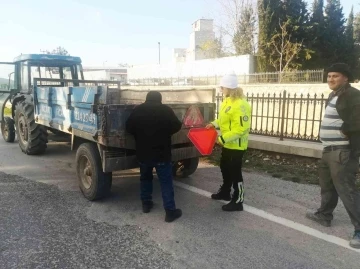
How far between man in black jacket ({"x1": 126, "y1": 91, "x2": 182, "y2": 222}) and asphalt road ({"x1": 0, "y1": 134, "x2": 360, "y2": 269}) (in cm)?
40

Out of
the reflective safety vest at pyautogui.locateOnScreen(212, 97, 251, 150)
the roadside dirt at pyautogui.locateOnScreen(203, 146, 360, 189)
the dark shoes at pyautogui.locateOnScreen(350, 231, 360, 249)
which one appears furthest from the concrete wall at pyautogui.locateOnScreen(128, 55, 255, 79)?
the dark shoes at pyautogui.locateOnScreen(350, 231, 360, 249)

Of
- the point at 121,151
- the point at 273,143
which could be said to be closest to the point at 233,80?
the point at 121,151

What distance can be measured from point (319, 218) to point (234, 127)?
1.49 meters

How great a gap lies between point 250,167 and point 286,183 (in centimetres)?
115

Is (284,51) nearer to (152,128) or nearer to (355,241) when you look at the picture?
(152,128)

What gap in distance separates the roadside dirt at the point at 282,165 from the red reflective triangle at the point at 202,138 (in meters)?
1.94

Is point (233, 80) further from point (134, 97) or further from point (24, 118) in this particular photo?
point (24, 118)

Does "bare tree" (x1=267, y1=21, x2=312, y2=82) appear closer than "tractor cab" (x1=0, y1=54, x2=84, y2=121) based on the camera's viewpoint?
No

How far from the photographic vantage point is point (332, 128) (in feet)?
11.2

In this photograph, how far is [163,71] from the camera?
142 feet

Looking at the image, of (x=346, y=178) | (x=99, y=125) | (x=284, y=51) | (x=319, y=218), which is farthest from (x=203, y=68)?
(x=346, y=178)

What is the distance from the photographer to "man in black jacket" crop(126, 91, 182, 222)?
12.4ft

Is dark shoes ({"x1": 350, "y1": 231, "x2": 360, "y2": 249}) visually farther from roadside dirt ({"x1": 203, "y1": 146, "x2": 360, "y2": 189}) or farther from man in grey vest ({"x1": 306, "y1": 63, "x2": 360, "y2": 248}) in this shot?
roadside dirt ({"x1": 203, "y1": 146, "x2": 360, "y2": 189})

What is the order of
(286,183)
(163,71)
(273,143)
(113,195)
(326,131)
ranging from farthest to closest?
(163,71) < (273,143) < (286,183) < (113,195) < (326,131)
